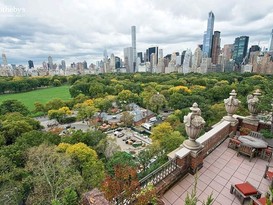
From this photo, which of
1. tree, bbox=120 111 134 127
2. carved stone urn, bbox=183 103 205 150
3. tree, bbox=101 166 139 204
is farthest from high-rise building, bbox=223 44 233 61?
tree, bbox=101 166 139 204

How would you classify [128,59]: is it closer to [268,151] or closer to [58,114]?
[58,114]

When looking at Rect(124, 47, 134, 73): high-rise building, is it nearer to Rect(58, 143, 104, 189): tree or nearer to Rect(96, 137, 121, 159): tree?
Rect(96, 137, 121, 159): tree

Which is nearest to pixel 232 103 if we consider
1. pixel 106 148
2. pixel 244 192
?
pixel 244 192

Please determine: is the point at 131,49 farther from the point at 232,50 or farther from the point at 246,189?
the point at 246,189

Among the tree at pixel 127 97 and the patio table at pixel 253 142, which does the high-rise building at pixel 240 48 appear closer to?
the tree at pixel 127 97

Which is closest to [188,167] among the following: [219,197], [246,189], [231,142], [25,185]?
[219,197]

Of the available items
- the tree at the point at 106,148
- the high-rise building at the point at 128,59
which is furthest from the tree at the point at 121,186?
the high-rise building at the point at 128,59

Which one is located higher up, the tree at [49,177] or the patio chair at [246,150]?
the patio chair at [246,150]
